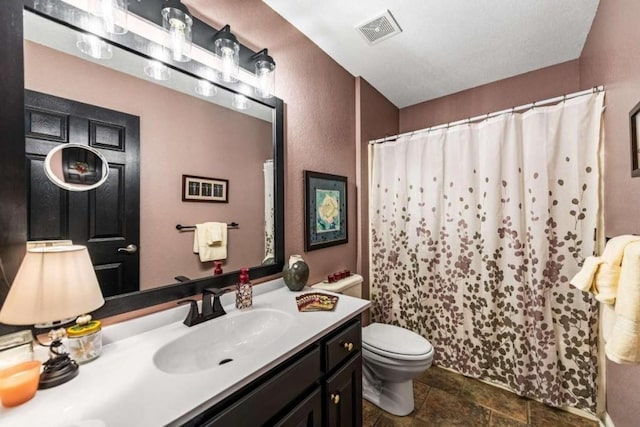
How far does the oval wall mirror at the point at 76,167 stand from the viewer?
2.77ft

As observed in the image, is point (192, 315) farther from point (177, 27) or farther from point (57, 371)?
point (177, 27)

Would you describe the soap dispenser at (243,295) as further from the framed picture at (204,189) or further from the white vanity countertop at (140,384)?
the framed picture at (204,189)

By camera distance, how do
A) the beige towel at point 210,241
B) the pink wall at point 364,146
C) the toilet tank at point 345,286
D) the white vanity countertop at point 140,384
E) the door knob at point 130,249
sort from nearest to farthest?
the white vanity countertop at point 140,384, the door knob at point 130,249, the beige towel at point 210,241, the toilet tank at point 345,286, the pink wall at point 364,146

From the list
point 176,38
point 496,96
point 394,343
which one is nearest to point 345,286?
point 394,343

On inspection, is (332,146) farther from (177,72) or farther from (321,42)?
(177,72)

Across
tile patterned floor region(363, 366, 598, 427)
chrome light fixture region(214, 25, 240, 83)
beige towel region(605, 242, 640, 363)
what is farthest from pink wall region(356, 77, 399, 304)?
beige towel region(605, 242, 640, 363)

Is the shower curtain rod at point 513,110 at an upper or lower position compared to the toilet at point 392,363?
upper

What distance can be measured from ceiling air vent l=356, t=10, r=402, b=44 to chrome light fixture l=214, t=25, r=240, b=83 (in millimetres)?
868

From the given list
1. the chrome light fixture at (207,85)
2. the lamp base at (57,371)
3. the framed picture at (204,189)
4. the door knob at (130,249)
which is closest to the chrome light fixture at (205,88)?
the chrome light fixture at (207,85)

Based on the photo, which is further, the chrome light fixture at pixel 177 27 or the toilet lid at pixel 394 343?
the toilet lid at pixel 394 343

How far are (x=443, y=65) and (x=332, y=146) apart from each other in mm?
1145

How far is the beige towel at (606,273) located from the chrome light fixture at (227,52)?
1727 millimetres

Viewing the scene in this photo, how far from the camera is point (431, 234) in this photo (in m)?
2.11

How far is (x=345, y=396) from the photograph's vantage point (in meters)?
1.17
